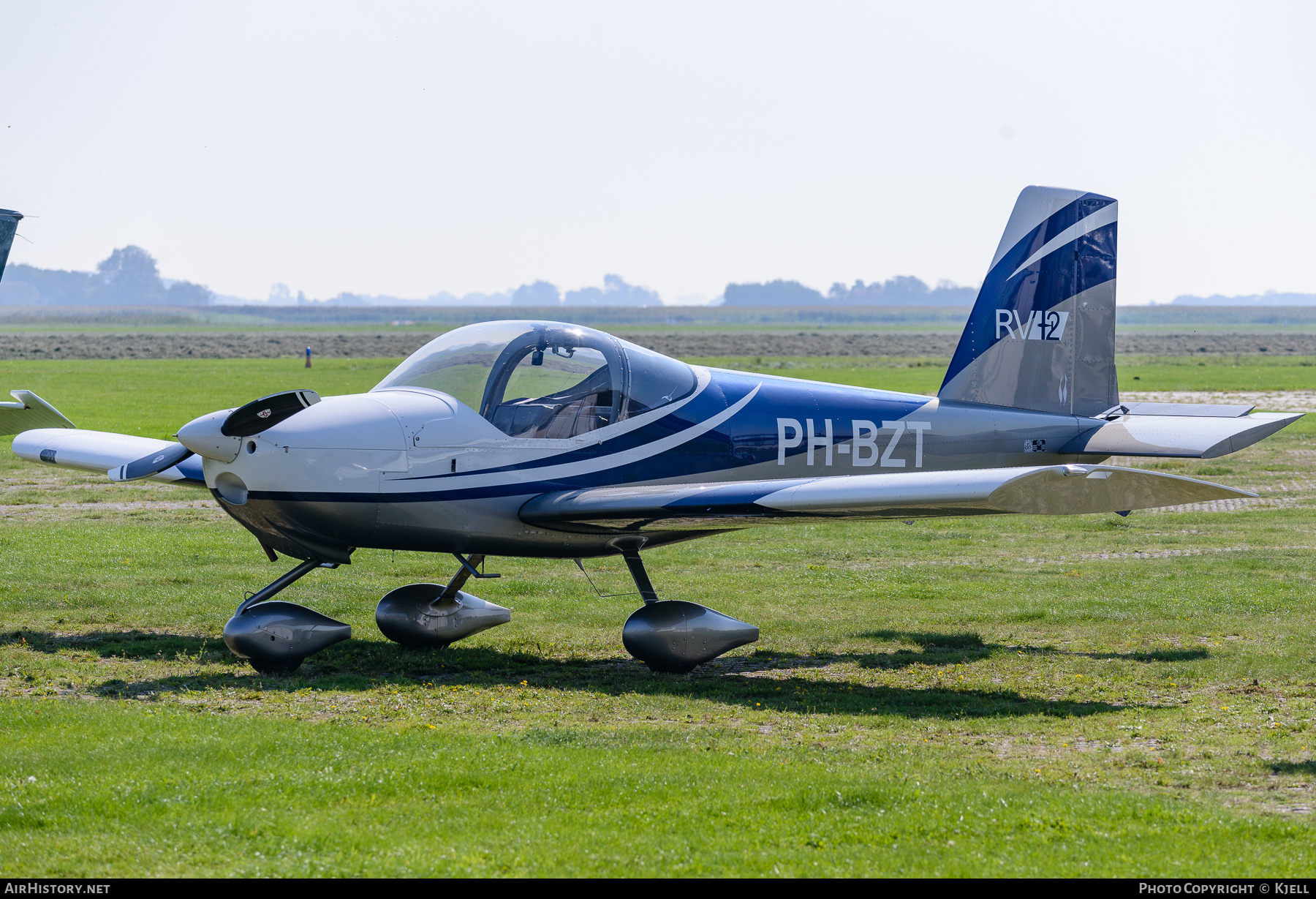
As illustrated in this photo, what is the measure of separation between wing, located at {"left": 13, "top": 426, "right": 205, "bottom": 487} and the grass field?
4.27 feet

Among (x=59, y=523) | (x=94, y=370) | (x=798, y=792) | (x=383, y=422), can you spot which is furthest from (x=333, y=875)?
(x=94, y=370)

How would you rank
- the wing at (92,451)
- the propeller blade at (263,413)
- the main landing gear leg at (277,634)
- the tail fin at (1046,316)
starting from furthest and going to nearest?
the tail fin at (1046,316), the wing at (92,451), the main landing gear leg at (277,634), the propeller blade at (263,413)

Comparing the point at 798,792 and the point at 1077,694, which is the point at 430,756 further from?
the point at 1077,694

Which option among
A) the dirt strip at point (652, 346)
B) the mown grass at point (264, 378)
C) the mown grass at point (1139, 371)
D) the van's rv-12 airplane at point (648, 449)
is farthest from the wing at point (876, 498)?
the dirt strip at point (652, 346)

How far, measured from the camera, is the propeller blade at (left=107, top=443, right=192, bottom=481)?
9312 millimetres

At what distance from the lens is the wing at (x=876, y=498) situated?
7.83 meters

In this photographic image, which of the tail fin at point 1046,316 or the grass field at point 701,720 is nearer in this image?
the grass field at point 701,720

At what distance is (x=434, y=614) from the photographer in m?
10.4

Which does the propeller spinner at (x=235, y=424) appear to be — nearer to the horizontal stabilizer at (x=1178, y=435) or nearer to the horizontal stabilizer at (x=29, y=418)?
the horizontal stabilizer at (x=29, y=418)

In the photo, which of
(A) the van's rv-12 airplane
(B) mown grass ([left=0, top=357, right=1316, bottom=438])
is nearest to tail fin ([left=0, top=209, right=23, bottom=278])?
(A) the van's rv-12 airplane

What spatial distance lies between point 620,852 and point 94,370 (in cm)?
5609

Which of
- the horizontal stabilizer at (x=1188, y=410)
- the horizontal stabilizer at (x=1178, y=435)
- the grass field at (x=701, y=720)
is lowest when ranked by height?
the grass field at (x=701, y=720)

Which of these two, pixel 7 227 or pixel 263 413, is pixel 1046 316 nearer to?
pixel 263 413

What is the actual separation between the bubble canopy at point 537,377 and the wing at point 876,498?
0.65 m
